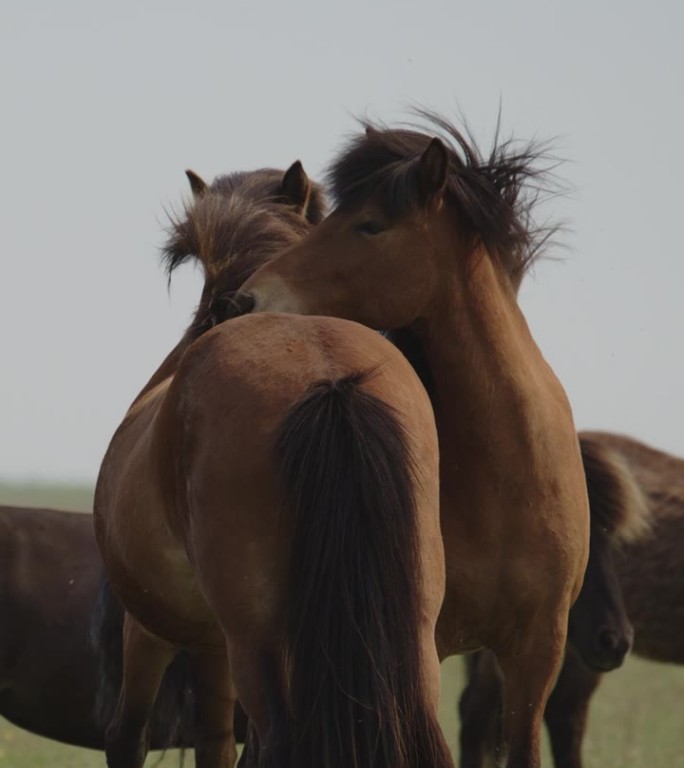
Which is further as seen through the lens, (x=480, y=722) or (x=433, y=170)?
(x=480, y=722)

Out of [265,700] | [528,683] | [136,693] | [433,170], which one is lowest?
[136,693]

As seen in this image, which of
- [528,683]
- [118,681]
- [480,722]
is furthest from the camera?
[480,722]

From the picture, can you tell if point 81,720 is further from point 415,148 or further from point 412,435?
point 412,435

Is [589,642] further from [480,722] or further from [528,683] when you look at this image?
[528,683]

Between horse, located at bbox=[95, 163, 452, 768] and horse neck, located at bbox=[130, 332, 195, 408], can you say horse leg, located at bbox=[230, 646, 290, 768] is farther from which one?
horse neck, located at bbox=[130, 332, 195, 408]

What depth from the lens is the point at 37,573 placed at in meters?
8.45

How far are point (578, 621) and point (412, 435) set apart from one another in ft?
13.9

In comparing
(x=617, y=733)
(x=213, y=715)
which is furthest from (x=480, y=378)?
(x=617, y=733)

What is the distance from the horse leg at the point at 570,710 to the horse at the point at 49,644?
7.43ft

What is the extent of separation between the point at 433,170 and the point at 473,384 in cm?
73

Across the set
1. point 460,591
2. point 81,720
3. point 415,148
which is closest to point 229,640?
point 460,591

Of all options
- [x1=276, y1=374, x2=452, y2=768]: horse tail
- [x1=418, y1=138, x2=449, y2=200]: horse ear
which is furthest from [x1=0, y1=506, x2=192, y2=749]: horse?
[x1=276, y1=374, x2=452, y2=768]: horse tail

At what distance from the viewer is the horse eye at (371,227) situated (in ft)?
17.6

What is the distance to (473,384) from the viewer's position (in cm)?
530
